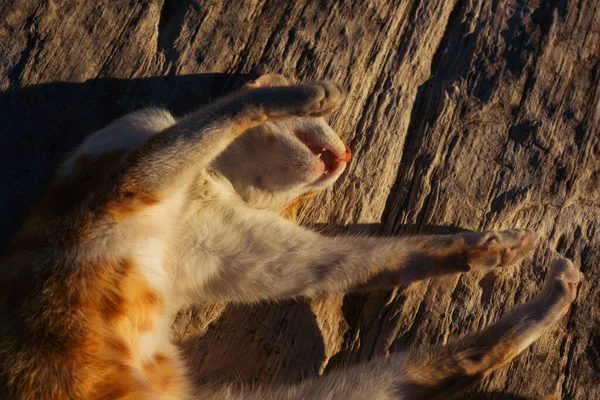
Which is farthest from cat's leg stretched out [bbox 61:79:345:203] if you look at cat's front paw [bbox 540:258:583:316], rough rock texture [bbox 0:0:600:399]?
cat's front paw [bbox 540:258:583:316]

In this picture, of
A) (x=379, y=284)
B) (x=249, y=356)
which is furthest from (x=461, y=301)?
(x=249, y=356)

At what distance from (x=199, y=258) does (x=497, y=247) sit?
4.72 feet

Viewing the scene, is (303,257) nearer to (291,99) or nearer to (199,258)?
(199,258)

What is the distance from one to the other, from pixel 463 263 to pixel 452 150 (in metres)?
0.68

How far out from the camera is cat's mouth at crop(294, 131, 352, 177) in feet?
10.0

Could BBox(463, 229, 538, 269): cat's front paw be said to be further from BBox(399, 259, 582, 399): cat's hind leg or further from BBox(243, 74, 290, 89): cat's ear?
BBox(243, 74, 290, 89): cat's ear

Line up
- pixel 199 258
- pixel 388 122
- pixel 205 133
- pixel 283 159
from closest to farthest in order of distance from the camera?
1. pixel 205 133
2. pixel 199 258
3. pixel 283 159
4. pixel 388 122

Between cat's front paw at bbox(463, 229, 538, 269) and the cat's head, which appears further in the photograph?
the cat's head

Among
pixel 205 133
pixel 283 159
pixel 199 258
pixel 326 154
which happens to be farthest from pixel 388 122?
pixel 199 258

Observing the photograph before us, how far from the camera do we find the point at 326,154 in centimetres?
308

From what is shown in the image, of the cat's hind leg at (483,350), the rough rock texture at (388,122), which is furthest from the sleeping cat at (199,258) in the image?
the rough rock texture at (388,122)

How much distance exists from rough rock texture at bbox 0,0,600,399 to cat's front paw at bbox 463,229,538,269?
18cm

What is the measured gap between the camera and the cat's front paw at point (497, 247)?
2898 millimetres

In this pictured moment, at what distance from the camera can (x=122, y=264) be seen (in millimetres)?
2547
